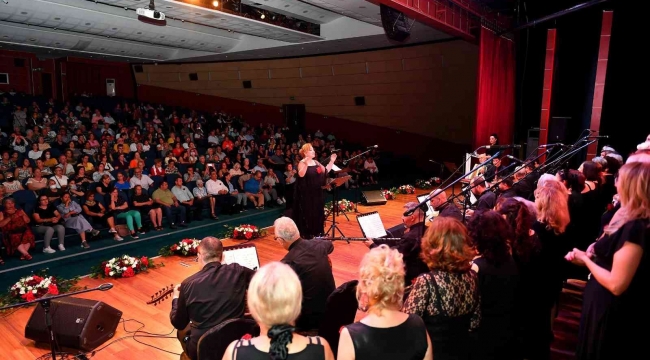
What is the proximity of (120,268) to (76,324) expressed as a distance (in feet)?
6.37

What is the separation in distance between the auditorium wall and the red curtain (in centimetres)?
165

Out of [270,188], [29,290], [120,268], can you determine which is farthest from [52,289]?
[270,188]

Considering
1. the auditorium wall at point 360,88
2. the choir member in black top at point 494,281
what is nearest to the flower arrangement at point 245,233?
the choir member in black top at point 494,281

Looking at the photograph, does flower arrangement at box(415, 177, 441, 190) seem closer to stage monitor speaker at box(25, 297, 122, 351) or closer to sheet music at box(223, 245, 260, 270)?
sheet music at box(223, 245, 260, 270)

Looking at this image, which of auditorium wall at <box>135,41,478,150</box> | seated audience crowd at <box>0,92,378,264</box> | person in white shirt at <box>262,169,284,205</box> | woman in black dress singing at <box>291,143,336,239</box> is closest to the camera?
woman in black dress singing at <box>291,143,336,239</box>

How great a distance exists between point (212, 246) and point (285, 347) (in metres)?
1.38

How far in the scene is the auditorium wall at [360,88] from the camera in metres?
12.3

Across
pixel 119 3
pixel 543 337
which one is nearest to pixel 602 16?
pixel 543 337

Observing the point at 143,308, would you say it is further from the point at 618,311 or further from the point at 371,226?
the point at 618,311

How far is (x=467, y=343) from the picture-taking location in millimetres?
1953

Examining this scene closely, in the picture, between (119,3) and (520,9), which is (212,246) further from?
(119,3)

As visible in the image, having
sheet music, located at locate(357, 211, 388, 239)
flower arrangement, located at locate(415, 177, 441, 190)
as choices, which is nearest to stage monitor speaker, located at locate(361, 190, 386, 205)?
flower arrangement, located at locate(415, 177, 441, 190)

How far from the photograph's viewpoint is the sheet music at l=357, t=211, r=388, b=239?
437cm

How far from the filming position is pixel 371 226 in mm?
4473
